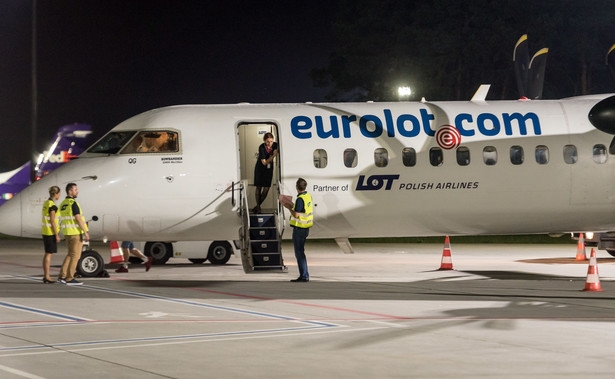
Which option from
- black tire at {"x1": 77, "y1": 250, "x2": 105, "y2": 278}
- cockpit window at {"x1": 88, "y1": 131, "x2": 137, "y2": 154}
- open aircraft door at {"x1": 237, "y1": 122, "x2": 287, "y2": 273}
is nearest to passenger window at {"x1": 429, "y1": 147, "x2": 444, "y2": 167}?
open aircraft door at {"x1": 237, "y1": 122, "x2": 287, "y2": 273}

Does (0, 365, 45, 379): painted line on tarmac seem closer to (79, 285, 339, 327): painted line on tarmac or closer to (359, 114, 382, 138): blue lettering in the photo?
(79, 285, 339, 327): painted line on tarmac

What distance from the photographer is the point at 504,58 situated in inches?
2660

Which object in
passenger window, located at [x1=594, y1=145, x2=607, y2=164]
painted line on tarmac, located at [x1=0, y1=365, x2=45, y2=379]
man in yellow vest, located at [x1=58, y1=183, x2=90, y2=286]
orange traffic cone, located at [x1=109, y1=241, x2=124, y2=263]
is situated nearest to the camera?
painted line on tarmac, located at [x1=0, y1=365, x2=45, y2=379]

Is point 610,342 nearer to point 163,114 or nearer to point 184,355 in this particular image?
point 184,355

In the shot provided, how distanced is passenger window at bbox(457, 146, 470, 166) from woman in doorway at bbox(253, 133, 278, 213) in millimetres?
3834

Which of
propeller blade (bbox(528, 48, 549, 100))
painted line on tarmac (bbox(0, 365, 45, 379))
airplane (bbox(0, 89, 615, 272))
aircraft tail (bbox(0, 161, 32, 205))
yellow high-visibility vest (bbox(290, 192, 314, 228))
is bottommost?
painted line on tarmac (bbox(0, 365, 45, 379))

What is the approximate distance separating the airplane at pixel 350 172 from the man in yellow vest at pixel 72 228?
1034 mm

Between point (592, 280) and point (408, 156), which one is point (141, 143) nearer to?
point (408, 156)

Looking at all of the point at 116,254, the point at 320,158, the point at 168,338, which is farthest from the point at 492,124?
the point at 168,338

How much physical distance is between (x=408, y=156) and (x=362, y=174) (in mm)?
1043

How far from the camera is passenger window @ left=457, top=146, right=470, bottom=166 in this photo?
2000 cm

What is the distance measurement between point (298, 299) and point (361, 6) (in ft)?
191

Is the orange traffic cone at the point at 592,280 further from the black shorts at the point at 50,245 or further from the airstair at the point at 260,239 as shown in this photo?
the black shorts at the point at 50,245

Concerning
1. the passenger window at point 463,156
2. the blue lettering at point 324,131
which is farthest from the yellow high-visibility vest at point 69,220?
the passenger window at point 463,156
